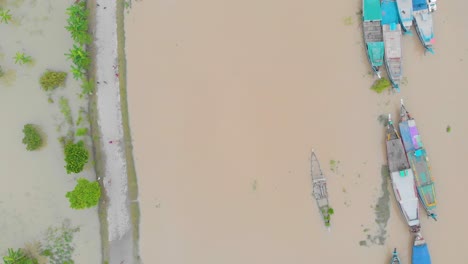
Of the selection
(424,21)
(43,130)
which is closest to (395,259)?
(424,21)

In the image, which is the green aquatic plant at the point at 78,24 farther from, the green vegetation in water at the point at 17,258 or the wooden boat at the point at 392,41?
the wooden boat at the point at 392,41

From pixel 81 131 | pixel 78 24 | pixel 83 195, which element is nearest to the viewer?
pixel 83 195

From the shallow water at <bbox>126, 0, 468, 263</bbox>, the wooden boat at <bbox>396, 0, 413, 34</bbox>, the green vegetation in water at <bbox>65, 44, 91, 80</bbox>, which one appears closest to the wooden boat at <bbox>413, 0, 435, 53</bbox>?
the wooden boat at <bbox>396, 0, 413, 34</bbox>

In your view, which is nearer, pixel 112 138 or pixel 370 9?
pixel 112 138

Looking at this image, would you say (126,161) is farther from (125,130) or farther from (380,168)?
(380,168)

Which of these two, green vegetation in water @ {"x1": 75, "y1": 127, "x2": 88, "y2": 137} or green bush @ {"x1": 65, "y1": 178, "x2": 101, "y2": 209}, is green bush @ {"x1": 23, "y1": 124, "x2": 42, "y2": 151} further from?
green bush @ {"x1": 65, "y1": 178, "x2": 101, "y2": 209}

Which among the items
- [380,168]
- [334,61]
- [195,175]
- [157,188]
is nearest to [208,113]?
[195,175]

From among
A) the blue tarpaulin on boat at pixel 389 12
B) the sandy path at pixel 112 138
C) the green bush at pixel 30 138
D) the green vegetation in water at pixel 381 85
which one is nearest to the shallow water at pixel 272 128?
the green vegetation in water at pixel 381 85

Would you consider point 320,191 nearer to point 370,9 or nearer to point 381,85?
point 381,85
